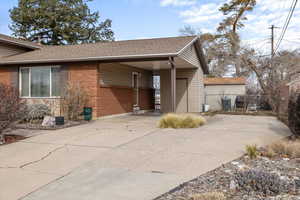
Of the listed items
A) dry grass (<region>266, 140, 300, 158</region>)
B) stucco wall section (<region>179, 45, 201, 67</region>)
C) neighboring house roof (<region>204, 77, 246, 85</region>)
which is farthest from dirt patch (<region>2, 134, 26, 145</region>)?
neighboring house roof (<region>204, 77, 246, 85</region>)

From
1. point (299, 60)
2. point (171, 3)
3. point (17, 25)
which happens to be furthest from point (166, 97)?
point (17, 25)

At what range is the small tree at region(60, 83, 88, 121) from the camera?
10.9 meters

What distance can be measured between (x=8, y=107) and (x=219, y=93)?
15.2 meters

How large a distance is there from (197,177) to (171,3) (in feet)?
48.0

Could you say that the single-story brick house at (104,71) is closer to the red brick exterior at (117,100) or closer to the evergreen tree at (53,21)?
the red brick exterior at (117,100)

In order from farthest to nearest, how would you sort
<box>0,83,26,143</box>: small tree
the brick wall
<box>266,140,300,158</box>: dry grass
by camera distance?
the brick wall < <box>0,83,26,143</box>: small tree < <box>266,140,300,158</box>: dry grass

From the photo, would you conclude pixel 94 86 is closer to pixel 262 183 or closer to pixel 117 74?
pixel 117 74

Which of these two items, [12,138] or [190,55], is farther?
[190,55]

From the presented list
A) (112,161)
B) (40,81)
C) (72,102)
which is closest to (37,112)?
(72,102)

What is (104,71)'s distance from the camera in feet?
39.7

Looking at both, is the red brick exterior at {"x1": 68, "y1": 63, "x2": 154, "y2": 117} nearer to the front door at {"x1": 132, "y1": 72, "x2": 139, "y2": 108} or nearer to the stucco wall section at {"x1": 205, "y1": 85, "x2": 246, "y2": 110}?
the front door at {"x1": 132, "y1": 72, "x2": 139, "y2": 108}

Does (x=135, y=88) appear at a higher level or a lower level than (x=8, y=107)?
higher

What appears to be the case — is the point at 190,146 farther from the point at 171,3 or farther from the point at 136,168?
the point at 171,3

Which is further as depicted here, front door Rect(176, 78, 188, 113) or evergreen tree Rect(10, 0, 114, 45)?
evergreen tree Rect(10, 0, 114, 45)
